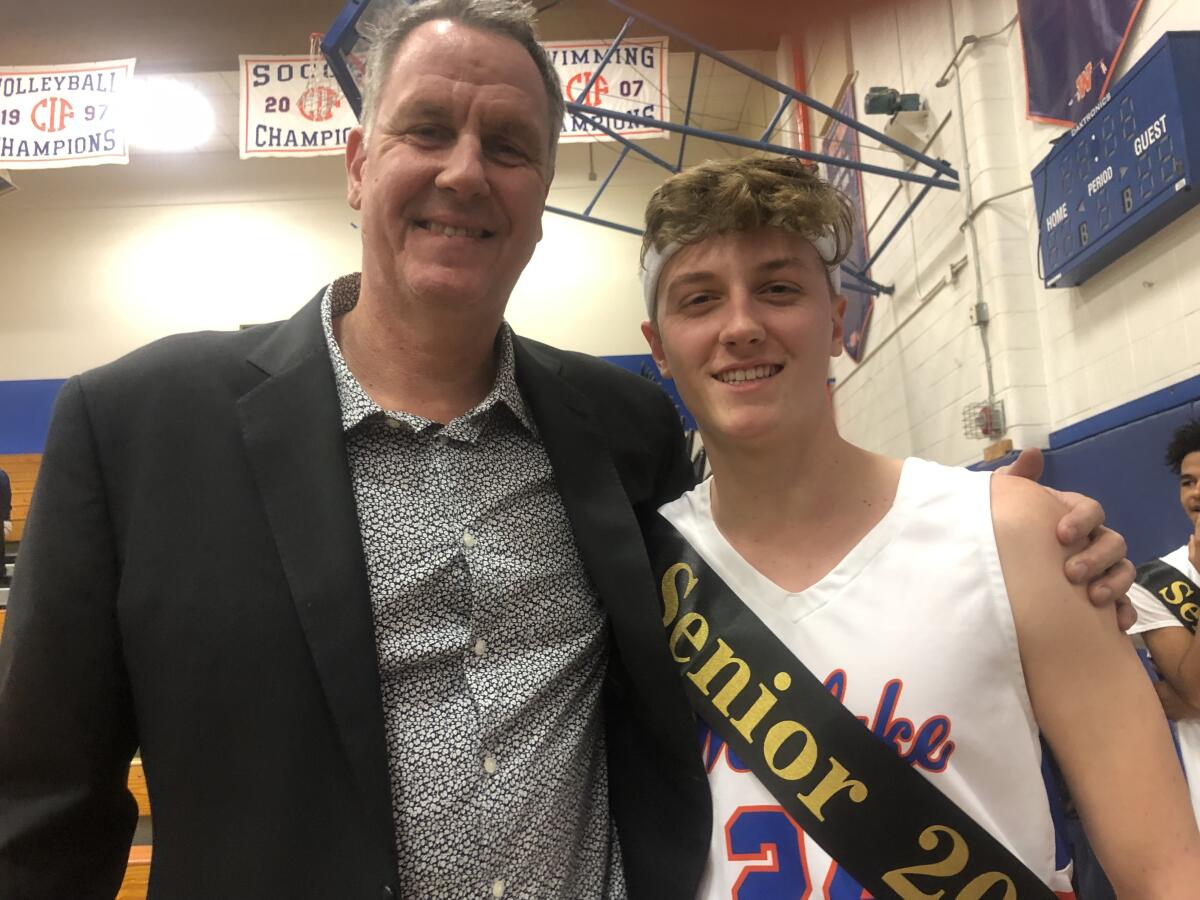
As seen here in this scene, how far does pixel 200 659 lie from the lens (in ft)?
3.49

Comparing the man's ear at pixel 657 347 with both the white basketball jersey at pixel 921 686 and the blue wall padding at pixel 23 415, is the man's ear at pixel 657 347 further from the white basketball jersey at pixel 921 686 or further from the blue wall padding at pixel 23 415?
the blue wall padding at pixel 23 415

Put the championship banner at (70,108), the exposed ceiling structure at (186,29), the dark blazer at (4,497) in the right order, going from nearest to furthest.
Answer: the dark blazer at (4,497), the championship banner at (70,108), the exposed ceiling structure at (186,29)

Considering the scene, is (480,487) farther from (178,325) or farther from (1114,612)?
(178,325)

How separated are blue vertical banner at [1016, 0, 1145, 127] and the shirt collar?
2512mm

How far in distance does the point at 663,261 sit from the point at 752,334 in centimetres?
23

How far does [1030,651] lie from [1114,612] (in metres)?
0.13

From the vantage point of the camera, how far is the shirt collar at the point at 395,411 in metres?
1.24

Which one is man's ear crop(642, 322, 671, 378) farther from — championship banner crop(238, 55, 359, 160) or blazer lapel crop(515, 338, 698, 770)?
championship banner crop(238, 55, 359, 160)

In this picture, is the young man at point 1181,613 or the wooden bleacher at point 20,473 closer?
the young man at point 1181,613

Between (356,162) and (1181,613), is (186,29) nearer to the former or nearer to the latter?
(356,162)

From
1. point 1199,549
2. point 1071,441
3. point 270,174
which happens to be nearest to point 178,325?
point 270,174

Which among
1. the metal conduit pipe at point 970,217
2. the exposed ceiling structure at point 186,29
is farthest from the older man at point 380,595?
the exposed ceiling structure at point 186,29

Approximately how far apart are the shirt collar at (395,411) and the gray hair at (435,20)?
0.27 metres

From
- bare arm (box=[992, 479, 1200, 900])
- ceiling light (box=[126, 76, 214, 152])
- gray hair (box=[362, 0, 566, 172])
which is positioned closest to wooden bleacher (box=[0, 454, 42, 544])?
ceiling light (box=[126, 76, 214, 152])
